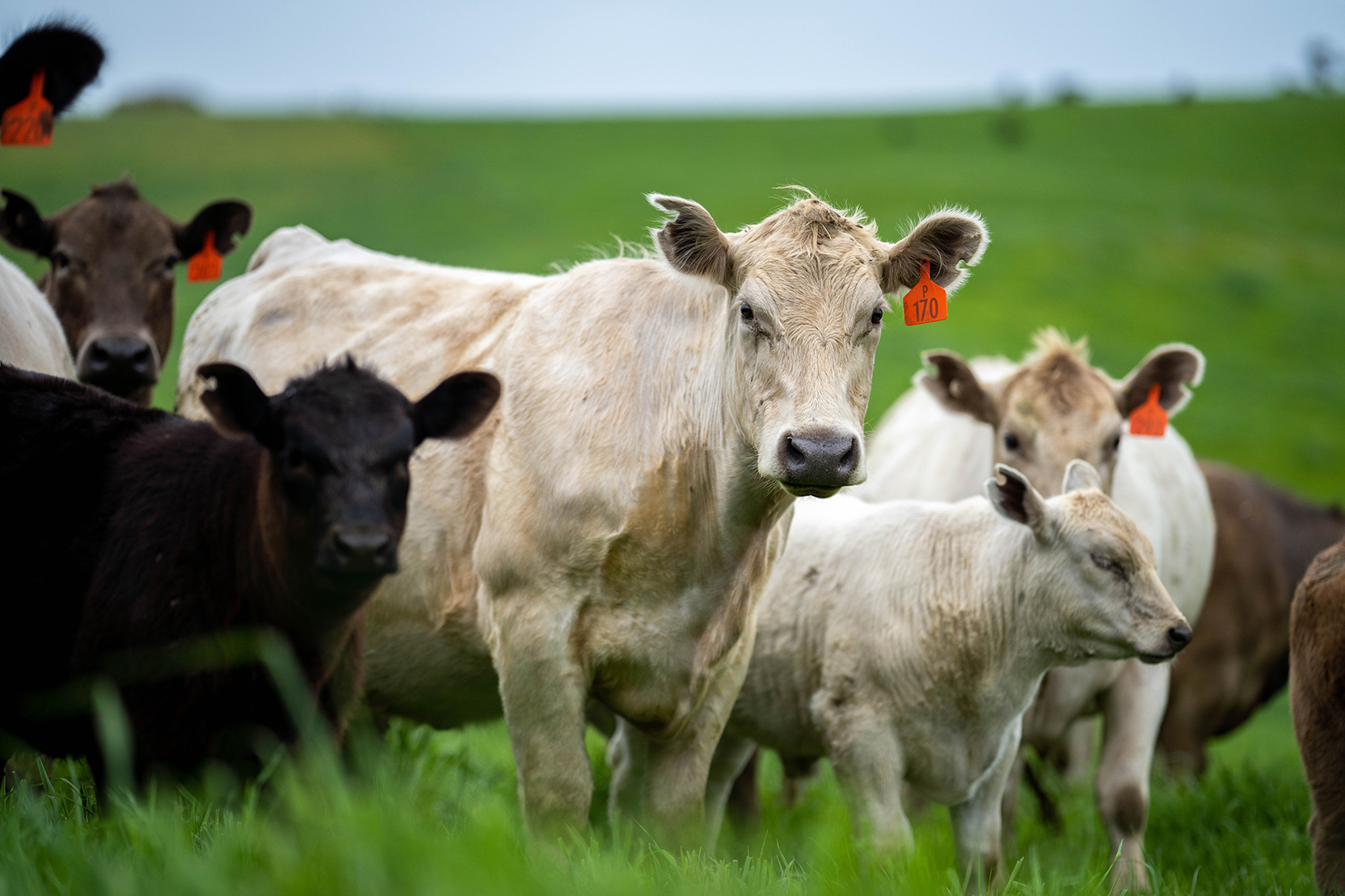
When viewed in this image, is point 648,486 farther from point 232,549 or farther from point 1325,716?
point 1325,716

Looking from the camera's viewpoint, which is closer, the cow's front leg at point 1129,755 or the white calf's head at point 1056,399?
the cow's front leg at point 1129,755

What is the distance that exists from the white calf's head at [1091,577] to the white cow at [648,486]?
115 centimetres

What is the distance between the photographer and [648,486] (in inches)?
171

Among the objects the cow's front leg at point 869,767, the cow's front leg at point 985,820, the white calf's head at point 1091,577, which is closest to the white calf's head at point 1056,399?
the white calf's head at point 1091,577

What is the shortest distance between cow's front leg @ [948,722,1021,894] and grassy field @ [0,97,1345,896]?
0.11 meters

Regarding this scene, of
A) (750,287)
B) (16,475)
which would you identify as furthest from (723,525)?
(16,475)

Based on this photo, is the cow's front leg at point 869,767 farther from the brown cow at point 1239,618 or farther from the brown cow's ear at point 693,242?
the brown cow at point 1239,618

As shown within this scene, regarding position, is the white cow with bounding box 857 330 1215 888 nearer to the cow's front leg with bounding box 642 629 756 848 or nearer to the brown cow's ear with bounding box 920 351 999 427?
the brown cow's ear with bounding box 920 351 999 427

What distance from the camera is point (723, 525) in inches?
171

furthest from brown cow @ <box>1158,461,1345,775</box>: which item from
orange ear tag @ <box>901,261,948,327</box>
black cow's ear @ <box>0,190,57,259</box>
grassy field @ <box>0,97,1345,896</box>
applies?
black cow's ear @ <box>0,190,57,259</box>

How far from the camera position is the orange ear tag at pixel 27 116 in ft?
19.3

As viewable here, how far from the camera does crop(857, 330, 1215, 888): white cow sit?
19.5ft

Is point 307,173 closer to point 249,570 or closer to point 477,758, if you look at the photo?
point 477,758

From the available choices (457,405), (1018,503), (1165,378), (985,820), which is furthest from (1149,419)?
(457,405)
